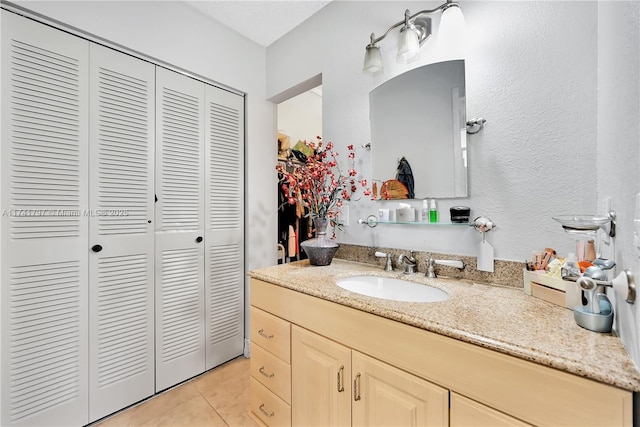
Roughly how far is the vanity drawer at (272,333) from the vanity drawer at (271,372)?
32 mm

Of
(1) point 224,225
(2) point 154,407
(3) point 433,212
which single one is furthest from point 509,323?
(2) point 154,407

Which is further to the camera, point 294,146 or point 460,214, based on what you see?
point 294,146

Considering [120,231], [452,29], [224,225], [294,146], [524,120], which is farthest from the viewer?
[294,146]

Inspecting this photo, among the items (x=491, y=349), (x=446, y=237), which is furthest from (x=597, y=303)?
(x=446, y=237)

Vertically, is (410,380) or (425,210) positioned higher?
(425,210)

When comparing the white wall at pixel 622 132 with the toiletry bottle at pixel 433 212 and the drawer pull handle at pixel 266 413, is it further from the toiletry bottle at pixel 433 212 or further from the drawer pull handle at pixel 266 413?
the drawer pull handle at pixel 266 413

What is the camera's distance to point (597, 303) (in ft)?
2.31

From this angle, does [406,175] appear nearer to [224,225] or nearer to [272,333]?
[272,333]

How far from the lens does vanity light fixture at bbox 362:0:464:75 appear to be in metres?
1.22

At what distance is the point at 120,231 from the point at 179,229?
1.07 feet

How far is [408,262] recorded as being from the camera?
4.58ft

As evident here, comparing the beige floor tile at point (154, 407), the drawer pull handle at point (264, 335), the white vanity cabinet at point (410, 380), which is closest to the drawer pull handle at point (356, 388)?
the white vanity cabinet at point (410, 380)

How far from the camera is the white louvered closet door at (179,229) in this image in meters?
1.75

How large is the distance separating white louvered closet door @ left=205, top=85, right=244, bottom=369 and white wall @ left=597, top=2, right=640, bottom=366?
200 cm
